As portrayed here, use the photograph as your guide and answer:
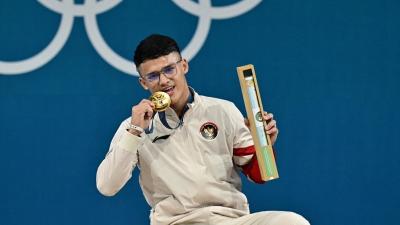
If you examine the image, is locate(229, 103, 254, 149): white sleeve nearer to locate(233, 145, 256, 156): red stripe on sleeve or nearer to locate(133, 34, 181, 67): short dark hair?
locate(233, 145, 256, 156): red stripe on sleeve

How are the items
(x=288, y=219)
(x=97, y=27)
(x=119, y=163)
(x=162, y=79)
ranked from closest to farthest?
(x=288, y=219), (x=119, y=163), (x=162, y=79), (x=97, y=27)

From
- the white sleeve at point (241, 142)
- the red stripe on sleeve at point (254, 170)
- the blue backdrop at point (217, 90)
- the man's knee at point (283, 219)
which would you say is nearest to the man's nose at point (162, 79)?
the white sleeve at point (241, 142)

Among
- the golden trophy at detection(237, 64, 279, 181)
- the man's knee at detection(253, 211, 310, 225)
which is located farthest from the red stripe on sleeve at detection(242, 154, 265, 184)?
the man's knee at detection(253, 211, 310, 225)

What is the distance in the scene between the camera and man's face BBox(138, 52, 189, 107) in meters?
2.72

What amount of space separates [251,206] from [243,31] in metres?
0.86

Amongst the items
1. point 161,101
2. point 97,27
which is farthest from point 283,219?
point 97,27

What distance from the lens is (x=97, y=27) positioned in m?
3.75

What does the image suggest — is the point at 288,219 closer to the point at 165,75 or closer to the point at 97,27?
the point at 165,75

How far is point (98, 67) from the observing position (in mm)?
3734

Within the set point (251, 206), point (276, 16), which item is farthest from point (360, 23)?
point (251, 206)

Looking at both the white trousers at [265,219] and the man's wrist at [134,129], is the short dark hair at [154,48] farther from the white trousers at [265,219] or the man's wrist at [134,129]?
the white trousers at [265,219]

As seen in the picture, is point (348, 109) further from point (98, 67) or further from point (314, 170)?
point (98, 67)

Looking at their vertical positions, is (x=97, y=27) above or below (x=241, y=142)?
above

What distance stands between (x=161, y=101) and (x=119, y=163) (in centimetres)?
26
